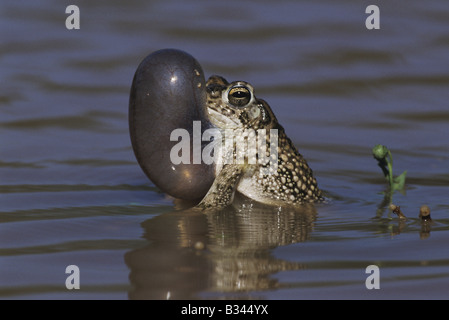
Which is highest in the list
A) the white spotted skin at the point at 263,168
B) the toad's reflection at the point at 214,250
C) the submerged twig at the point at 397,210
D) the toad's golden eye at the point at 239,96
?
the toad's golden eye at the point at 239,96

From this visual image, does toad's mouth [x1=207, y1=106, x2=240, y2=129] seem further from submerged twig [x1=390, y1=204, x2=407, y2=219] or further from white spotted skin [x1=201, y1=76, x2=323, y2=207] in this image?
submerged twig [x1=390, y1=204, x2=407, y2=219]

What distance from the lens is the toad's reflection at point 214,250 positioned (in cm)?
450

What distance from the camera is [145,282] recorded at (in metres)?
4.54

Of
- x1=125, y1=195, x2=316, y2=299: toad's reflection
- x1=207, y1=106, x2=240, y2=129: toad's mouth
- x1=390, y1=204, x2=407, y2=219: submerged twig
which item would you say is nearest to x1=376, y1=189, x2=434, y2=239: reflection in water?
x1=390, y1=204, x2=407, y2=219: submerged twig

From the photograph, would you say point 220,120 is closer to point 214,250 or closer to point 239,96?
point 239,96

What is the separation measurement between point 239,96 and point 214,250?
164 centimetres

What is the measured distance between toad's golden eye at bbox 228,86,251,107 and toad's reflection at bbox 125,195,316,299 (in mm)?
883

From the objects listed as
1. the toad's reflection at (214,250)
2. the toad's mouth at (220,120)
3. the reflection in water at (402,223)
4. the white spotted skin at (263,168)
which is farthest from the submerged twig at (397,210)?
the toad's mouth at (220,120)

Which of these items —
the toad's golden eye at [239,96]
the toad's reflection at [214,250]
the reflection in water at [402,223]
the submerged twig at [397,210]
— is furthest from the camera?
the toad's golden eye at [239,96]

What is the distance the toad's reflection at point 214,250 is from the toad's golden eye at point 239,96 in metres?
0.88

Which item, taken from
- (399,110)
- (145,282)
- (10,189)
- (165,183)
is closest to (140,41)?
(399,110)

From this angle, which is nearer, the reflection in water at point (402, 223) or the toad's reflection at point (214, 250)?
the toad's reflection at point (214, 250)

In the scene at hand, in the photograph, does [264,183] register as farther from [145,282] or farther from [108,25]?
[108,25]

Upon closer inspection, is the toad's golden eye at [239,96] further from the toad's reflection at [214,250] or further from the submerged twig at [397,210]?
the submerged twig at [397,210]
